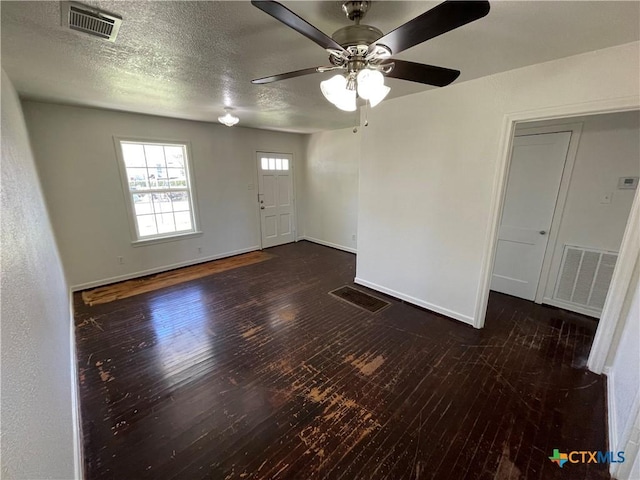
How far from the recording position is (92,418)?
181cm

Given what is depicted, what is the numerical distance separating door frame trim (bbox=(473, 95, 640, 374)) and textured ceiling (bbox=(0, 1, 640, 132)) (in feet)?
1.22

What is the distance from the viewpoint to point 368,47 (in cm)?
131

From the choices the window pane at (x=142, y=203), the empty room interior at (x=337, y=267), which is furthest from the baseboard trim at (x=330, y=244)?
the window pane at (x=142, y=203)

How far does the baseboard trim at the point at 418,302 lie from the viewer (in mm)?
2876

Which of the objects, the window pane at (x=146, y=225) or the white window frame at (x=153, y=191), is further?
the window pane at (x=146, y=225)

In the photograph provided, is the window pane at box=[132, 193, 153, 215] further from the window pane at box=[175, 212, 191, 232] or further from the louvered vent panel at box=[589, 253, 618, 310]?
the louvered vent panel at box=[589, 253, 618, 310]

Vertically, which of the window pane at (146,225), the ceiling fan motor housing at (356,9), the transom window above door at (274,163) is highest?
the ceiling fan motor housing at (356,9)

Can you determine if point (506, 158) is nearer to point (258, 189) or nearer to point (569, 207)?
point (569, 207)

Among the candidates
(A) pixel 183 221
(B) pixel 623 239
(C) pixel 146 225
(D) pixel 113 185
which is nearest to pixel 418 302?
(B) pixel 623 239

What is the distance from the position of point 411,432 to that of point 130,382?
6.97 feet

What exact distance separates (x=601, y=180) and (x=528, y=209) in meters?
0.65

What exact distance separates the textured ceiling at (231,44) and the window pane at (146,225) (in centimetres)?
177

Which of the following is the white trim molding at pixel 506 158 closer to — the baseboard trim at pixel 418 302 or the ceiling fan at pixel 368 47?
the baseboard trim at pixel 418 302

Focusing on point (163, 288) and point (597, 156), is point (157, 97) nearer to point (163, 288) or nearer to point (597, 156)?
point (163, 288)
